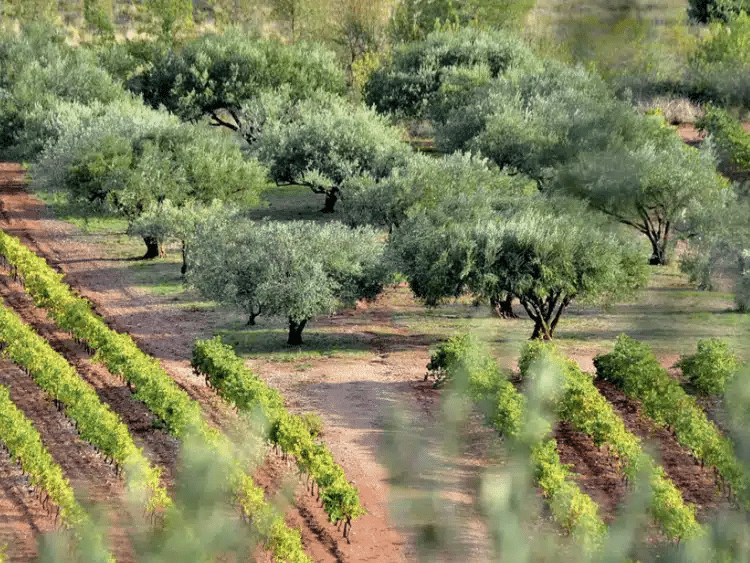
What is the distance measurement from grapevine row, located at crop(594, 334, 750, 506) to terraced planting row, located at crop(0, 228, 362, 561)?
4606 mm

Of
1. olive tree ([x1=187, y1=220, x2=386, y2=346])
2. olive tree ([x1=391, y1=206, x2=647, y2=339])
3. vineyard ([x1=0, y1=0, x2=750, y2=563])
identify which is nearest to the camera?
vineyard ([x1=0, y1=0, x2=750, y2=563])

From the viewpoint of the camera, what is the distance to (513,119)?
131 feet

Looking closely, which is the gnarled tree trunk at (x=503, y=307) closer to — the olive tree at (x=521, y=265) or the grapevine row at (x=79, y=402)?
the olive tree at (x=521, y=265)

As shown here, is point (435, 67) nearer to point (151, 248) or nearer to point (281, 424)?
point (151, 248)

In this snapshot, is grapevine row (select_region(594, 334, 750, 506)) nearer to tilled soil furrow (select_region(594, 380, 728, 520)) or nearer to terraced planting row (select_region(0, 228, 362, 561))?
tilled soil furrow (select_region(594, 380, 728, 520))

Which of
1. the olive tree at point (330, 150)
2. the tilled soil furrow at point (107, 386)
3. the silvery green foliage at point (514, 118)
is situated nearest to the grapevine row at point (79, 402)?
the tilled soil furrow at point (107, 386)

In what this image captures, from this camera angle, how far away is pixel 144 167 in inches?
1382

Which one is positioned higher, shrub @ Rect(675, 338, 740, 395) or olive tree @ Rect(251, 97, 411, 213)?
shrub @ Rect(675, 338, 740, 395)

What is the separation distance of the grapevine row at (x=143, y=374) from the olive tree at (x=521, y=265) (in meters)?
5.95

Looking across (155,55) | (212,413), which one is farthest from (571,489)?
(155,55)

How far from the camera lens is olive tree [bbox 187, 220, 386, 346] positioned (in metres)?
25.7

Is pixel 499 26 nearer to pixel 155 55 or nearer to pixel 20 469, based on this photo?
pixel 155 55

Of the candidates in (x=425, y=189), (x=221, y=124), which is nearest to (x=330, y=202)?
(x=425, y=189)

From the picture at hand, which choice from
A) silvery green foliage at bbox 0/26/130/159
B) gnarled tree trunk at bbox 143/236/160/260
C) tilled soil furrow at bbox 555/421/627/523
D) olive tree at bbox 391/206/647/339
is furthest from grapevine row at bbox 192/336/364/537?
silvery green foliage at bbox 0/26/130/159
